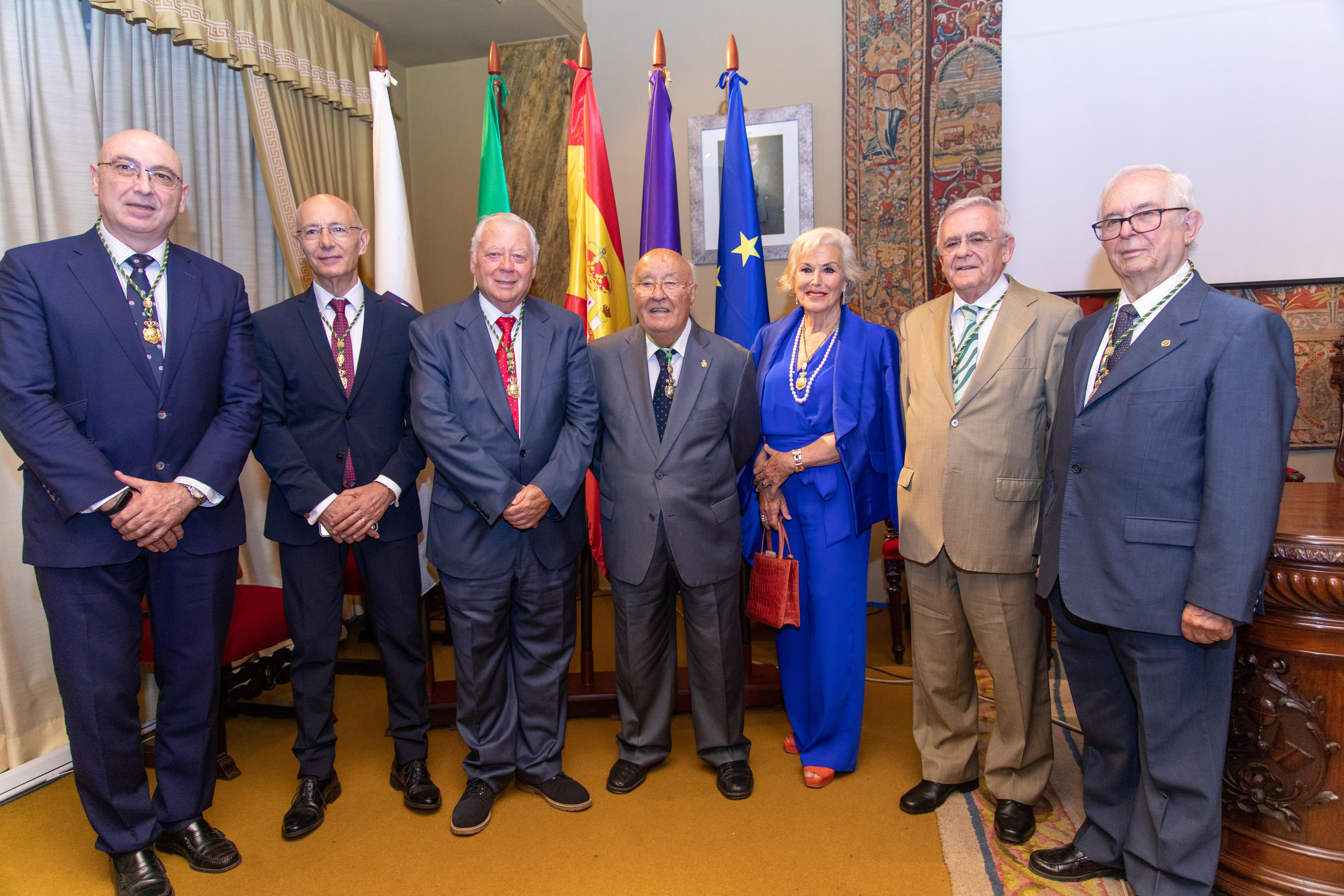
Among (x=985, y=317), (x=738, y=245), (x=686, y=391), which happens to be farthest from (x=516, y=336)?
(x=985, y=317)

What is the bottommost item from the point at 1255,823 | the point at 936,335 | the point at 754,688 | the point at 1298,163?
the point at 754,688

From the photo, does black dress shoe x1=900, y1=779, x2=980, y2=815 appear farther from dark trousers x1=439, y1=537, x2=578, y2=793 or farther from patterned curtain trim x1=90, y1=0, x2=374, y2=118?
patterned curtain trim x1=90, y1=0, x2=374, y2=118

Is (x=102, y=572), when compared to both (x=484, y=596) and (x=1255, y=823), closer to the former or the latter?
(x=484, y=596)

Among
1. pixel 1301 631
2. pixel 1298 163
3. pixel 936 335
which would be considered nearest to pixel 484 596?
pixel 936 335

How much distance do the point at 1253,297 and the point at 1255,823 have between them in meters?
2.24

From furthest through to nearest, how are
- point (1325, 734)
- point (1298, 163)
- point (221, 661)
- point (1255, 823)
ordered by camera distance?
point (1298, 163)
point (221, 661)
point (1255, 823)
point (1325, 734)

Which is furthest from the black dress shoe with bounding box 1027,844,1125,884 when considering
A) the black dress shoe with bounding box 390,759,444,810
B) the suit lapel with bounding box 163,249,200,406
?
the suit lapel with bounding box 163,249,200,406

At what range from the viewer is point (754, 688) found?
317cm

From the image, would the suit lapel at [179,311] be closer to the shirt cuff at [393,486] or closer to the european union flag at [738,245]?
the shirt cuff at [393,486]

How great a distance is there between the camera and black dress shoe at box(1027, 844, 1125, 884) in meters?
2.03

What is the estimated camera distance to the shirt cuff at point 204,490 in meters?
2.05

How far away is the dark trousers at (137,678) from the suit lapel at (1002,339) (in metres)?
2.22

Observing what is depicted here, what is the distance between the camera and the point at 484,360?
7.55 feet

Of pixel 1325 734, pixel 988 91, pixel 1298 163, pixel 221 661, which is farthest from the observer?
pixel 988 91
